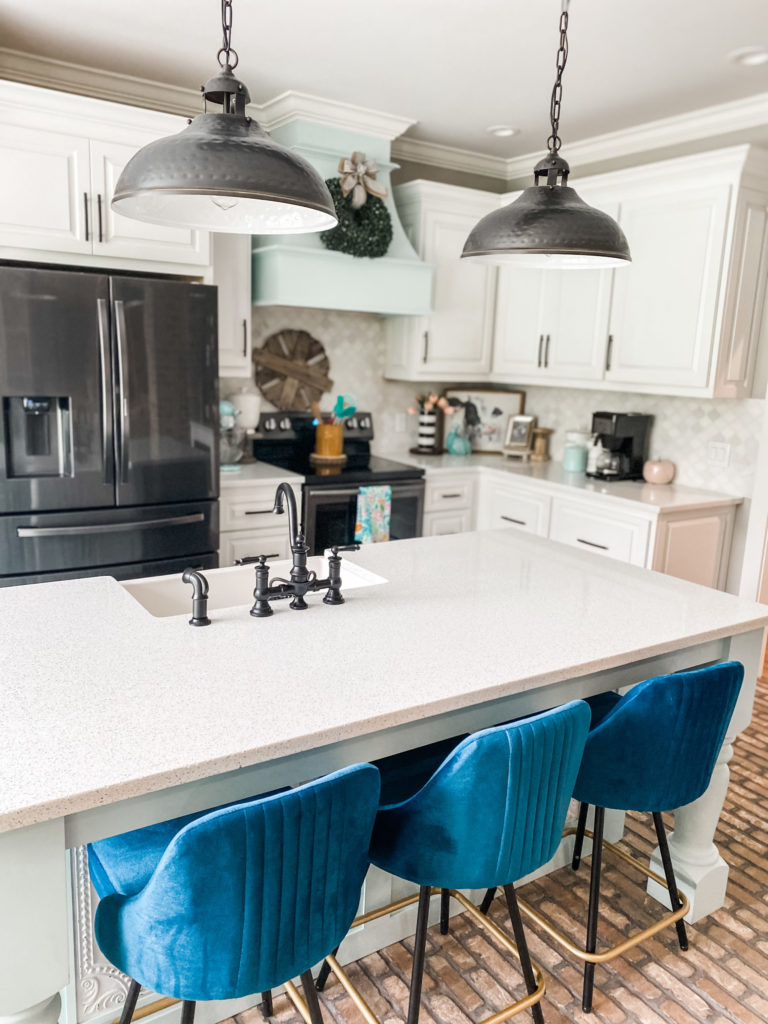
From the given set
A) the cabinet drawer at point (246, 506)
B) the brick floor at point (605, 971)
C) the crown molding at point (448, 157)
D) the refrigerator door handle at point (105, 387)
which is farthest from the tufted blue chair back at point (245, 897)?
the crown molding at point (448, 157)

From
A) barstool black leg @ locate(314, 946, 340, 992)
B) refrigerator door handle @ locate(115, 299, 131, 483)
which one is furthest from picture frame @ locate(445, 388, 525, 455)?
barstool black leg @ locate(314, 946, 340, 992)

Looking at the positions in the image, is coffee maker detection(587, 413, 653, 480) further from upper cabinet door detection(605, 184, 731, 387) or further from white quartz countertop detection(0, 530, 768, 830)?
white quartz countertop detection(0, 530, 768, 830)

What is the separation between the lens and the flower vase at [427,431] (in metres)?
4.79

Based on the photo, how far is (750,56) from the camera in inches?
120

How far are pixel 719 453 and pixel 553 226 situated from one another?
2468 millimetres

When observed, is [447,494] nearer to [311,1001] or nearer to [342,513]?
[342,513]

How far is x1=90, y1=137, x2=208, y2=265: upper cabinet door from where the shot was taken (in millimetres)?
3121

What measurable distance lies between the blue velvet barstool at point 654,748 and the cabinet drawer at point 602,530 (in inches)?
67.8

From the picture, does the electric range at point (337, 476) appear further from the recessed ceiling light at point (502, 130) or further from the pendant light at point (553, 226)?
the pendant light at point (553, 226)

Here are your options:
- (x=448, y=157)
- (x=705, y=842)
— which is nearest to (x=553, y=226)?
(x=705, y=842)

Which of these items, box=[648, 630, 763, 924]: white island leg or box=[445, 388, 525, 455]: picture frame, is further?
box=[445, 388, 525, 455]: picture frame

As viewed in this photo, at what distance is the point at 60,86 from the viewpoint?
349cm

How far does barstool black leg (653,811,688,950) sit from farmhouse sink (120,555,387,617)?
95cm

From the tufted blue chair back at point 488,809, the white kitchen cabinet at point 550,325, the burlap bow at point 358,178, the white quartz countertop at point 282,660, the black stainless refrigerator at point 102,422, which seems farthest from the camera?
the white kitchen cabinet at point 550,325
